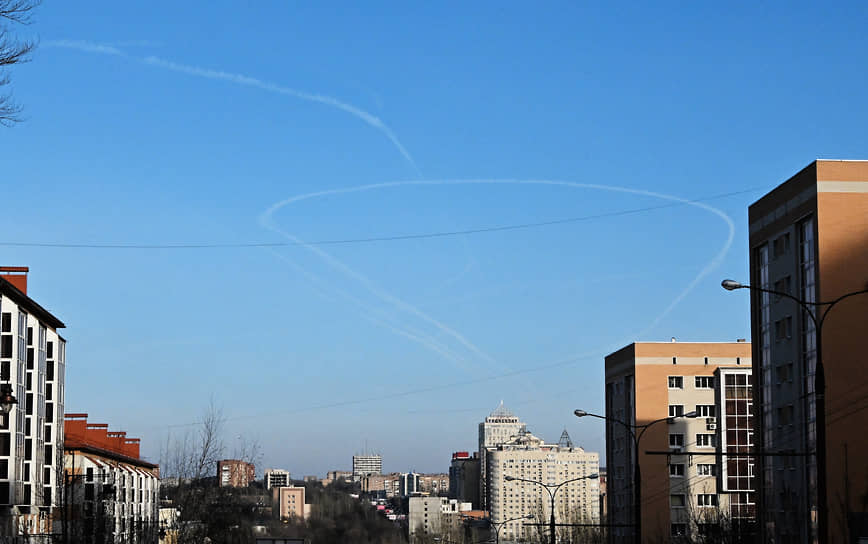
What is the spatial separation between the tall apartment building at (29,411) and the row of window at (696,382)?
50.0m

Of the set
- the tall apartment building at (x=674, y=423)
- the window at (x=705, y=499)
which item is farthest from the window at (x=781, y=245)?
the window at (x=705, y=499)

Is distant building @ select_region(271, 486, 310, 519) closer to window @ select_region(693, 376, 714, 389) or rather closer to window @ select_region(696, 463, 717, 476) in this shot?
window @ select_region(696, 463, 717, 476)

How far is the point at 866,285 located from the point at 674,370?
5020 centimetres

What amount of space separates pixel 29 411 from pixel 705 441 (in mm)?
54536

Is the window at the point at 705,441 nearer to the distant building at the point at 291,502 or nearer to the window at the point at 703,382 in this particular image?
the window at the point at 703,382

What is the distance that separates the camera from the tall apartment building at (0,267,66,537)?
271ft

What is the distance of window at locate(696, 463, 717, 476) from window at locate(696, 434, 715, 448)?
1.66 m

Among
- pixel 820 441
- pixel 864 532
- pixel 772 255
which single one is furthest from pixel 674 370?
pixel 820 441

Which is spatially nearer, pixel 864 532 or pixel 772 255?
pixel 864 532

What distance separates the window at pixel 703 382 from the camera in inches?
4301

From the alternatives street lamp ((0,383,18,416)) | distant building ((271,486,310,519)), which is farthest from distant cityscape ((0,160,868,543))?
distant building ((271,486,310,519))

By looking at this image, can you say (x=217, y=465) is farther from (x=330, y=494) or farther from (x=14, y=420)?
(x=330, y=494)

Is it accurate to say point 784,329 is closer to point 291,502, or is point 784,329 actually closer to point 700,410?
point 700,410

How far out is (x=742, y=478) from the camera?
10125cm
